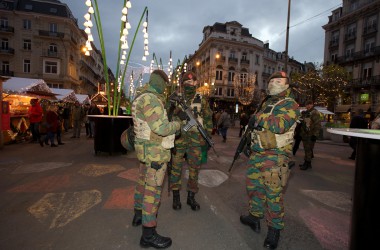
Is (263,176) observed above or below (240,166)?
above

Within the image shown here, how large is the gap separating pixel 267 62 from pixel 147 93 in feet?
184

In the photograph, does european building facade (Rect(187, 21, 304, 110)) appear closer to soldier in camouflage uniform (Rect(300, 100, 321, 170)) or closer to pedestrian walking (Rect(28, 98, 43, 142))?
pedestrian walking (Rect(28, 98, 43, 142))

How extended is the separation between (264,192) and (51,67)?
43.6 metres

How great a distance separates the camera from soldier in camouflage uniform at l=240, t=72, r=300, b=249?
8.91ft

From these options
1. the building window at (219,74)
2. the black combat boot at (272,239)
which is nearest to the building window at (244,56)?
the building window at (219,74)

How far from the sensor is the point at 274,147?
9.04ft

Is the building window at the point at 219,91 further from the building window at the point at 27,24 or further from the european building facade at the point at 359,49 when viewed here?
the building window at the point at 27,24

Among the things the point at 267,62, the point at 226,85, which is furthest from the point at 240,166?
the point at 267,62

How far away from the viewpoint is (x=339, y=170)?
700cm

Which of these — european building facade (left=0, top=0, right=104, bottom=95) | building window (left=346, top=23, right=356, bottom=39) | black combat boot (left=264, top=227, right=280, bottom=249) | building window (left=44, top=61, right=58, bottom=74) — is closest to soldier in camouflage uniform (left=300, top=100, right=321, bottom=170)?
black combat boot (left=264, top=227, right=280, bottom=249)

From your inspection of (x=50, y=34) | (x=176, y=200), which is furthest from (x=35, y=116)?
(x=50, y=34)

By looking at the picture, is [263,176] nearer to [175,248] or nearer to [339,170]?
[175,248]

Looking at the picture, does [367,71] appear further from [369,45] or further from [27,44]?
[27,44]

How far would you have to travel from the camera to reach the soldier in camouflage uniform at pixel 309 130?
6.74 m
